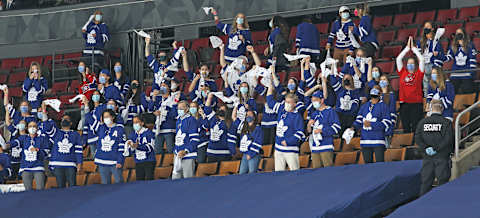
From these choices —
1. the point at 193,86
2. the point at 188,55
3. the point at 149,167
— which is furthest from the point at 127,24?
the point at 149,167

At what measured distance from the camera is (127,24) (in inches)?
880

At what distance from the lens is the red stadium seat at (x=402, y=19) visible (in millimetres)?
18744

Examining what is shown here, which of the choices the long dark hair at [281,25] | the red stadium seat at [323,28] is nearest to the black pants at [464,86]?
the long dark hair at [281,25]

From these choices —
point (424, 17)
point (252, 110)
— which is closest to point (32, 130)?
point (252, 110)

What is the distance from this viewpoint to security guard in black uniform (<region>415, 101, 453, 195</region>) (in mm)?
11742

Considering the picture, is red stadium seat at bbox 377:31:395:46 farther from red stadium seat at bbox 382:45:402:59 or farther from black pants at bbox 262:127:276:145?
black pants at bbox 262:127:276:145

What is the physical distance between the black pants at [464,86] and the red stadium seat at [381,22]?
3.55 m

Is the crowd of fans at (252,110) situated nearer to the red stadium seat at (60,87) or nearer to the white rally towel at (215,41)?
the white rally towel at (215,41)

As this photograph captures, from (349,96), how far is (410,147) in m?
1.48

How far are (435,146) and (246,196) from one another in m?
2.67

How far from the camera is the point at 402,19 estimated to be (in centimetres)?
1884

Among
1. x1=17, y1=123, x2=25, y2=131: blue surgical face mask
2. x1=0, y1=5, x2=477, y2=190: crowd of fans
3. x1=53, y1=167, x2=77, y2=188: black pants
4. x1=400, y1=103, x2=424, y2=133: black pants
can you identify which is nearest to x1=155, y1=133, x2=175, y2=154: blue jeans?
x1=0, y1=5, x2=477, y2=190: crowd of fans

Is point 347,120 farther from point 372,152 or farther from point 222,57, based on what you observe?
point 222,57

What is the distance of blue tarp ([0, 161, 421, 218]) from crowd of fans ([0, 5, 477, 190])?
51 centimetres
